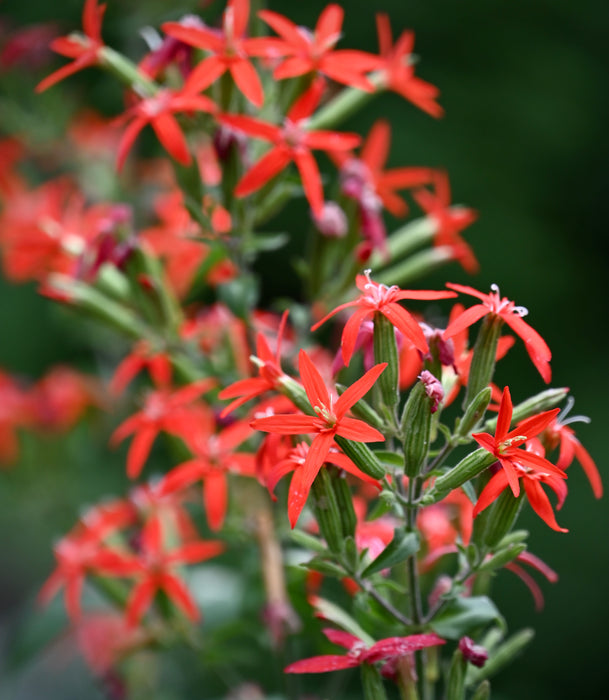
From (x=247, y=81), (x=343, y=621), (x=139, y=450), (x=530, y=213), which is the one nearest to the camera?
(x=343, y=621)

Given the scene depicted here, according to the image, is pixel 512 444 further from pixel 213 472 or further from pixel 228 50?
pixel 228 50

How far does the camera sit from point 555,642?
203cm

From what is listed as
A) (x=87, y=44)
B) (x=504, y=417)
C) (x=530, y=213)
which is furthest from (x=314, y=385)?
(x=530, y=213)

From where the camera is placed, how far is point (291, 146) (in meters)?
0.84

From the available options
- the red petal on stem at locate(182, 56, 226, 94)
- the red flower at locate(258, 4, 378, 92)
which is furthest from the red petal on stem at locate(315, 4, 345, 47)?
the red petal on stem at locate(182, 56, 226, 94)

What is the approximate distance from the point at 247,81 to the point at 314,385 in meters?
0.34

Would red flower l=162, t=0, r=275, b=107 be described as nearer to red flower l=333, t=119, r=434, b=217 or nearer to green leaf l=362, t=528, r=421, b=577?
red flower l=333, t=119, r=434, b=217

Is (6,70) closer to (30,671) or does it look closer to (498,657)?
(498,657)

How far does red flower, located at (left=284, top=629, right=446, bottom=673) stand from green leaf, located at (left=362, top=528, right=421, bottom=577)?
5 cm

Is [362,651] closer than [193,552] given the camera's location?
Yes

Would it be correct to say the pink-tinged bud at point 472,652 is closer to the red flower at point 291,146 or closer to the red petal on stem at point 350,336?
the red petal on stem at point 350,336

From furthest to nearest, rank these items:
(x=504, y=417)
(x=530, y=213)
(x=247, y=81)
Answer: (x=530, y=213)
(x=247, y=81)
(x=504, y=417)

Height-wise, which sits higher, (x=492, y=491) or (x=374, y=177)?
(x=374, y=177)

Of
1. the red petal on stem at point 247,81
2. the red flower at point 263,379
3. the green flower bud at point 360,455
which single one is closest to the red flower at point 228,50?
the red petal on stem at point 247,81
